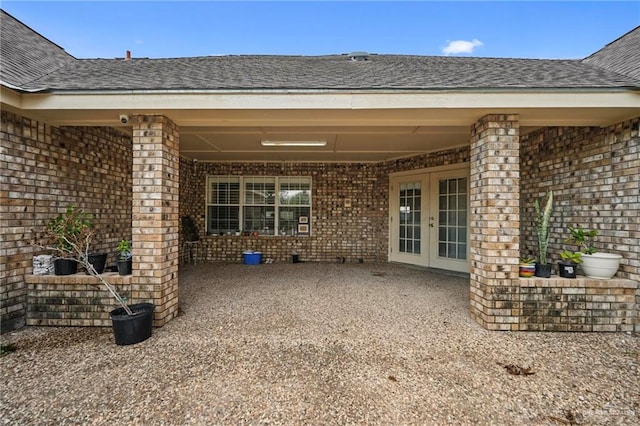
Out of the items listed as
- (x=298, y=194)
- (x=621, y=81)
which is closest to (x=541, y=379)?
(x=621, y=81)

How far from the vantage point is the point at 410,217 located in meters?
6.81

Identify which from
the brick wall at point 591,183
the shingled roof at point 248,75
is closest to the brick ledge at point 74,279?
the shingled roof at point 248,75

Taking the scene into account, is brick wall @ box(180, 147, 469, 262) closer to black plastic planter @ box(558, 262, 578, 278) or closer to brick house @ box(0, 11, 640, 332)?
brick house @ box(0, 11, 640, 332)

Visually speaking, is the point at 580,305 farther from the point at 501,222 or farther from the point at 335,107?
the point at 335,107

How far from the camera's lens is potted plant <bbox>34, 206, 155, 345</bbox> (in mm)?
2629

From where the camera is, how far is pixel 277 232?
24.5 ft

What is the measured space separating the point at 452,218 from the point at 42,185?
6.92m

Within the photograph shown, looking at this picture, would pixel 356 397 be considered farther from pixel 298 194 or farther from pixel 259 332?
pixel 298 194

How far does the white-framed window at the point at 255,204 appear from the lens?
24.6 feet

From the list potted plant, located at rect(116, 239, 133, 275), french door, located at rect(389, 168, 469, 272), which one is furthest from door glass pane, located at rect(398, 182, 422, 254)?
potted plant, located at rect(116, 239, 133, 275)

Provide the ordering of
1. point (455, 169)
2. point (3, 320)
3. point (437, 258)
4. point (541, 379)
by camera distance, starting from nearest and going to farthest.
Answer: point (541, 379) → point (3, 320) → point (455, 169) → point (437, 258)

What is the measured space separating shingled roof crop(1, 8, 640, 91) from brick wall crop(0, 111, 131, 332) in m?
0.64

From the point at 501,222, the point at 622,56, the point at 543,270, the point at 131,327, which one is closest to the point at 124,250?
the point at 131,327

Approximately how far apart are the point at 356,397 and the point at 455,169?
209 inches
